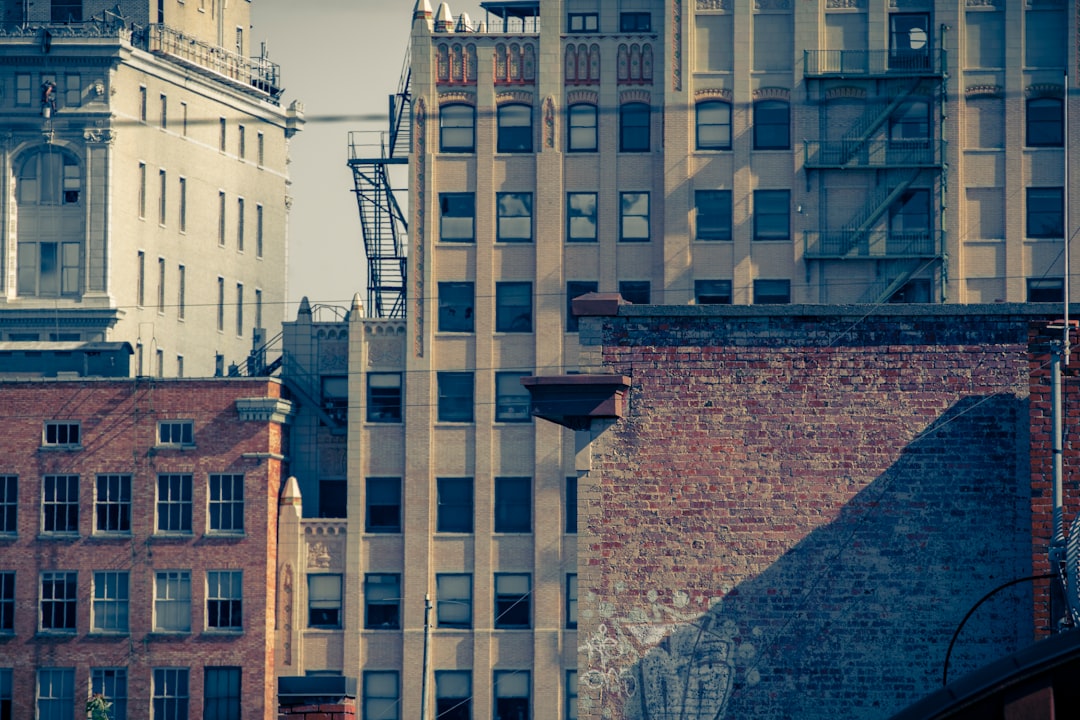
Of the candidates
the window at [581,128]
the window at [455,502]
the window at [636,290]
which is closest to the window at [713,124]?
the window at [581,128]

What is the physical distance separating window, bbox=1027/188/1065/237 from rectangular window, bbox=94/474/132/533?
3199 centimetres

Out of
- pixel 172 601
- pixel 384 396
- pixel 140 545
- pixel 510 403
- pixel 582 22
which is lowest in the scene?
pixel 172 601

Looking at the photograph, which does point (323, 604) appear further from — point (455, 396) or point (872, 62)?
point (872, 62)

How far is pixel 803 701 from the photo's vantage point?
75.8ft

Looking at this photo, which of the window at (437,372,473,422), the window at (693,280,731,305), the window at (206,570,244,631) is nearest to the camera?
the window at (693,280,731,305)

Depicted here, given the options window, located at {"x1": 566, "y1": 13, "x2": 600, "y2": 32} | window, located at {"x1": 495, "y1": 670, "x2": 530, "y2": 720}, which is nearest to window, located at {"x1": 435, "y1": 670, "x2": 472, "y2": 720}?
window, located at {"x1": 495, "y1": 670, "x2": 530, "y2": 720}

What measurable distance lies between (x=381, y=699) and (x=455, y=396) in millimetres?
10641

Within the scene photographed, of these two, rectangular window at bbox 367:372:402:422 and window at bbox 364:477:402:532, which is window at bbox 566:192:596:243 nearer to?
rectangular window at bbox 367:372:402:422

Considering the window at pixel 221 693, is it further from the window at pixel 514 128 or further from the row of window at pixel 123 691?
the window at pixel 514 128

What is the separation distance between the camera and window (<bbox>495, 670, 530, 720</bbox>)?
225 feet

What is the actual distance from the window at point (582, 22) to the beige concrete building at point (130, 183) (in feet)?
68.1

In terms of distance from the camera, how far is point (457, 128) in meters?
71.8

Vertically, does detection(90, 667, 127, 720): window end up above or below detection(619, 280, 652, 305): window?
below

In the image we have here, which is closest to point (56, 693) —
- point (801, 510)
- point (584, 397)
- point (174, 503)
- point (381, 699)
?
point (174, 503)
